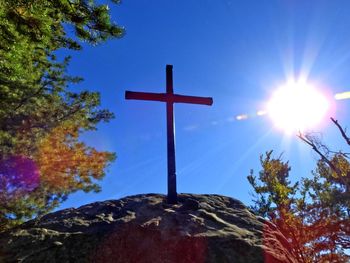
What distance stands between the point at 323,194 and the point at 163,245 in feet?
53.9

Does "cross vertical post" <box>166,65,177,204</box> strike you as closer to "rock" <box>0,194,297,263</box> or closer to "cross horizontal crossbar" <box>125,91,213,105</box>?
"cross horizontal crossbar" <box>125,91,213,105</box>

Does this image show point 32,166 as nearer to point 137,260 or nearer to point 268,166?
point 137,260

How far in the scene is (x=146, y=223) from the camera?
669 cm

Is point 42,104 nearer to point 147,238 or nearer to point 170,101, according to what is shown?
point 170,101

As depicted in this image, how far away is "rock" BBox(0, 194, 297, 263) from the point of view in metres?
6.04

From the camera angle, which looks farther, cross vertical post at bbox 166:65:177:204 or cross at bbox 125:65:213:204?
cross at bbox 125:65:213:204

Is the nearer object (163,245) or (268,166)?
(163,245)

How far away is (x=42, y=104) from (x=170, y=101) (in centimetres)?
526

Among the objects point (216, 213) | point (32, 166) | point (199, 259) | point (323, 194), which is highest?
point (323, 194)

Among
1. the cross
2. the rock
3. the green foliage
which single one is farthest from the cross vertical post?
the green foliage

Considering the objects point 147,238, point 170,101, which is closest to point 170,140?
→ point 170,101

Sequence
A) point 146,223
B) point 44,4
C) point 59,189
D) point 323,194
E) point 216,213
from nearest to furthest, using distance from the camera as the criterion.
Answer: point 44,4
point 146,223
point 216,213
point 59,189
point 323,194

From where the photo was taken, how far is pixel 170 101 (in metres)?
9.37

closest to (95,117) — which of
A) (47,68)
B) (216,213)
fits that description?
(47,68)
